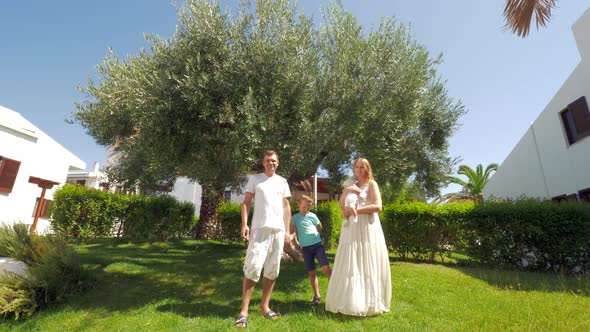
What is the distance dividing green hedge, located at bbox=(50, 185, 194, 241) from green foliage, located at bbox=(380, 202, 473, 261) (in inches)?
441

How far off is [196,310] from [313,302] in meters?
Result: 2.11

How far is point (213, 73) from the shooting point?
669 centimetres

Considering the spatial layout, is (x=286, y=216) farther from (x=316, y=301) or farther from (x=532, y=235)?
(x=532, y=235)

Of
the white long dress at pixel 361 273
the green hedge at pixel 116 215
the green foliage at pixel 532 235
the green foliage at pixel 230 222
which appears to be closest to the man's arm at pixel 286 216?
the white long dress at pixel 361 273

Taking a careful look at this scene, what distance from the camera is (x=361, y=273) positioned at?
14.2 feet

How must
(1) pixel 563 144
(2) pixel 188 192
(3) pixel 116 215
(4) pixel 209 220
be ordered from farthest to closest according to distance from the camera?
(2) pixel 188 192 → (4) pixel 209 220 → (3) pixel 116 215 → (1) pixel 563 144

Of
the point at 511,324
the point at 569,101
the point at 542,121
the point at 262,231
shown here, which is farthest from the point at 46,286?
the point at 542,121

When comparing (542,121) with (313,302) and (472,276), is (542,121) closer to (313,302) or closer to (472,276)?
(472,276)

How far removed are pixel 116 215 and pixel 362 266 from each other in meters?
14.0

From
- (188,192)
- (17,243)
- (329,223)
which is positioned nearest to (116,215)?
(17,243)

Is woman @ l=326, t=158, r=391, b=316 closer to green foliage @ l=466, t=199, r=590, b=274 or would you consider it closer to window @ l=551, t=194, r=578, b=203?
green foliage @ l=466, t=199, r=590, b=274

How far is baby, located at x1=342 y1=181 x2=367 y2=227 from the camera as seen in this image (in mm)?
4406

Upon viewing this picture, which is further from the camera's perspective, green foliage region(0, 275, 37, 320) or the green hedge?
the green hedge

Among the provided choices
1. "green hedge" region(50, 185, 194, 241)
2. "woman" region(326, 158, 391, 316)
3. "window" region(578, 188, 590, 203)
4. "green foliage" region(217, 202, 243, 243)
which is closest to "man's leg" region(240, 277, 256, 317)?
"woman" region(326, 158, 391, 316)
